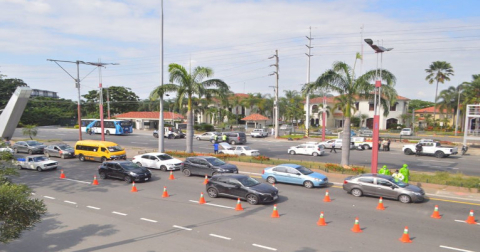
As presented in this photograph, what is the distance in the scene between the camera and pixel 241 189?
15.5 m

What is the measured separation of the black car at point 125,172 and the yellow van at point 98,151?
6.34 m

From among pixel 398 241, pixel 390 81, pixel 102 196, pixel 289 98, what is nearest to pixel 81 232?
pixel 102 196

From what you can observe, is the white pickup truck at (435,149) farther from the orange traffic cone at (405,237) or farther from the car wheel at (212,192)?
the car wheel at (212,192)

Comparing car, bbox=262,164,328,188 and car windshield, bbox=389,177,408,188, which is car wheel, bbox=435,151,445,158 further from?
car windshield, bbox=389,177,408,188

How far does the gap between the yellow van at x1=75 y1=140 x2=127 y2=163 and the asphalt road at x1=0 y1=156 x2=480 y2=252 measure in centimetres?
948

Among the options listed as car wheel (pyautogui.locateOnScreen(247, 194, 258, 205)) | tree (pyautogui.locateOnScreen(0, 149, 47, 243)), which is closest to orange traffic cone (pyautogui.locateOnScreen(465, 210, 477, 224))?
car wheel (pyautogui.locateOnScreen(247, 194, 258, 205))

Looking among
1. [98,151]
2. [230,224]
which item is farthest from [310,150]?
[230,224]

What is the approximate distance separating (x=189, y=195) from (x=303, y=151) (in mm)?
18782

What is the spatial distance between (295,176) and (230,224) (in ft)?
24.5

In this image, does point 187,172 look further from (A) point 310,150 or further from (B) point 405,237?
(A) point 310,150

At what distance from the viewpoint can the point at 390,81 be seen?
21.8 meters

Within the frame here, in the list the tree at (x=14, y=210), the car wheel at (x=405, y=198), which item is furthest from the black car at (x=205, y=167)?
the tree at (x=14, y=210)

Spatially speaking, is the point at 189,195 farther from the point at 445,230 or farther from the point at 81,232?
the point at 445,230

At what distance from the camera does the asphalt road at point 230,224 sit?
419 inches
